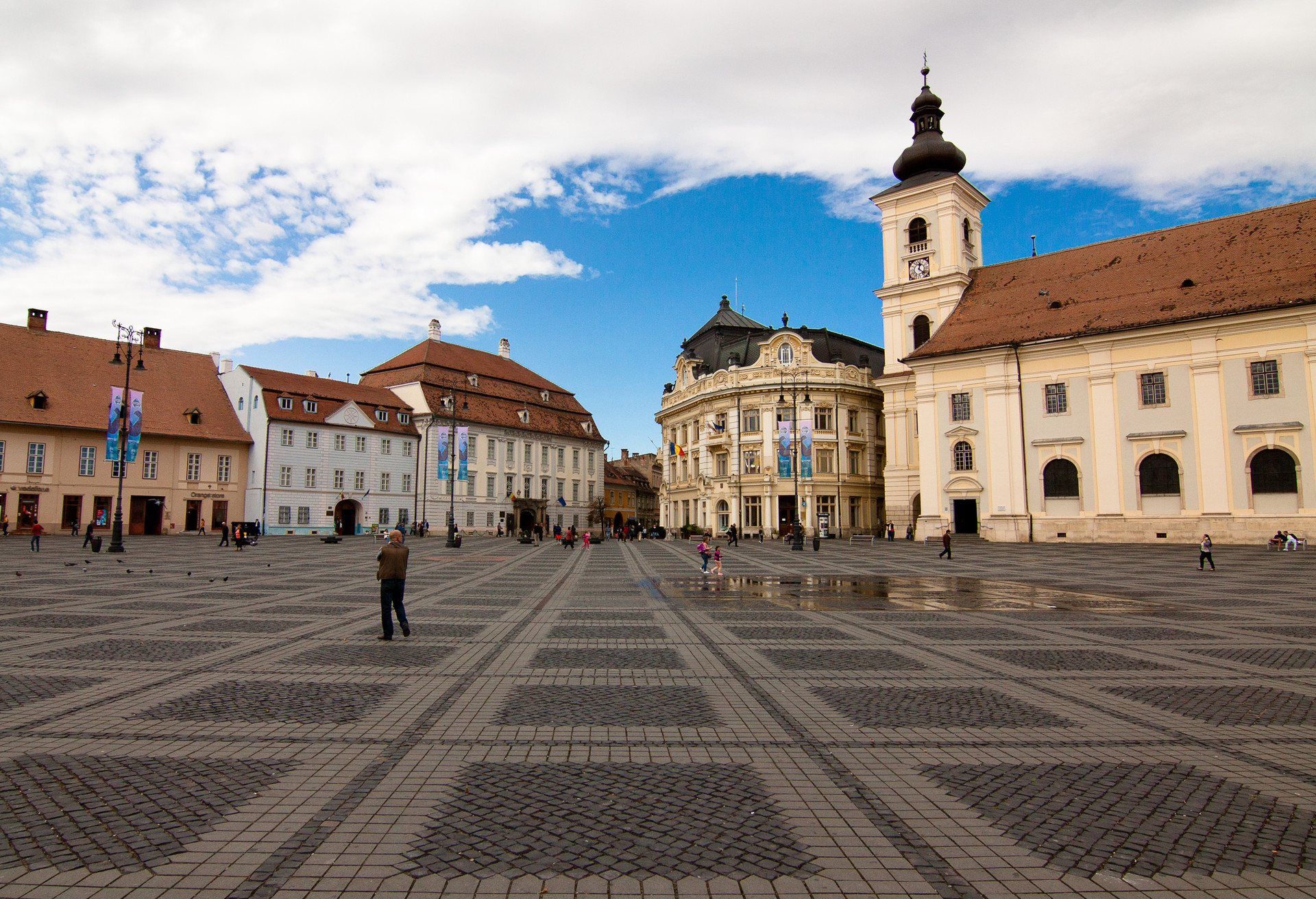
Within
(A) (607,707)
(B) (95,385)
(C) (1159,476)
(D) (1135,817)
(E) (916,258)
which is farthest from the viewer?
(E) (916,258)

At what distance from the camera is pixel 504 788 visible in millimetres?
5156

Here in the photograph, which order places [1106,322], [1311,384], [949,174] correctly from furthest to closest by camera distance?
[949,174]
[1106,322]
[1311,384]

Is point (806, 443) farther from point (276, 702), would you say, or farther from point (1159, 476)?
point (276, 702)

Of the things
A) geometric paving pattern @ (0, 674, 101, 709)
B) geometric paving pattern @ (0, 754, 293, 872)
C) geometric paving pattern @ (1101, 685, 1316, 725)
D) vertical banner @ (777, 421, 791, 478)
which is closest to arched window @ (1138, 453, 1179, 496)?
vertical banner @ (777, 421, 791, 478)

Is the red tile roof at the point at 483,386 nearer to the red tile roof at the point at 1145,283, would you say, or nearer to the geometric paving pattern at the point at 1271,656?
the red tile roof at the point at 1145,283

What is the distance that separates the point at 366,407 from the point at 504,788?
61.1m

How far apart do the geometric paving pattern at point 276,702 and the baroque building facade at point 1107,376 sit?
4419 centimetres

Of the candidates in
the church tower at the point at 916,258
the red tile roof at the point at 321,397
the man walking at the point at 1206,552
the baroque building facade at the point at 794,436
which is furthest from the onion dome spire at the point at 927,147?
the red tile roof at the point at 321,397

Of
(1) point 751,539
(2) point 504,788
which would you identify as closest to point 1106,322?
(1) point 751,539

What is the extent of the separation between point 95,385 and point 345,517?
18878 mm

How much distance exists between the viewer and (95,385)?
5006 centimetres

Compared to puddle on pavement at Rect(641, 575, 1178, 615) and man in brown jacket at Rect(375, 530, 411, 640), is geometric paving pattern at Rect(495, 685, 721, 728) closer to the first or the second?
man in brown jacket at Rect(375, 530, 411, 640)

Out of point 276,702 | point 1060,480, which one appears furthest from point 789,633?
point 1060,480

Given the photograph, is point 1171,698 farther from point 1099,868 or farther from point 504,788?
point 504,788
